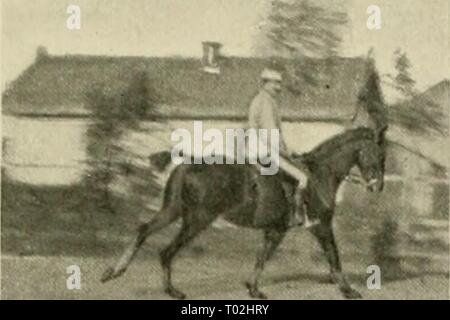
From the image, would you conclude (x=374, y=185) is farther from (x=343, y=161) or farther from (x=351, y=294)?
(x=351, y=294)

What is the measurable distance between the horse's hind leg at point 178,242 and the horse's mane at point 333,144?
0.91 metres

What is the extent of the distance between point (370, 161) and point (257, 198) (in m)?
0.90

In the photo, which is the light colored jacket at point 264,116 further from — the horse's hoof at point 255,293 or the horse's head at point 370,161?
the horse's hoof at point 255,293

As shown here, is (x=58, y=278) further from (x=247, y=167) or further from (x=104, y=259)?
(x=247, y=167)

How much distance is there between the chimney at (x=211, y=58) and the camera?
6.93m

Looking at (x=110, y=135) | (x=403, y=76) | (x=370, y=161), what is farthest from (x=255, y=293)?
(x=403, y=76)

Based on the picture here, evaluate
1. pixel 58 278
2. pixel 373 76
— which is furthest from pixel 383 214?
pixel 58 278

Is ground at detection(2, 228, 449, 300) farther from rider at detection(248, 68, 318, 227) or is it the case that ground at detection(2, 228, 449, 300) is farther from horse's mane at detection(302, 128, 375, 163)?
horse's mane at detection(302, 128, 375, 163)

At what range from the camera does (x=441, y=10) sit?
6965 mm

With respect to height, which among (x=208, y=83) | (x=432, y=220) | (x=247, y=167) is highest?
(x=208, y=83)

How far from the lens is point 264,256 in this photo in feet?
22.2

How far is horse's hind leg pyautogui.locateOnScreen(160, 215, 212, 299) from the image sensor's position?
21.5 ft

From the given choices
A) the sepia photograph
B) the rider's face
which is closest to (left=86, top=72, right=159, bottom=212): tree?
the sepia photograph

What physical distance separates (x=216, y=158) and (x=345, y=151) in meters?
0.97
